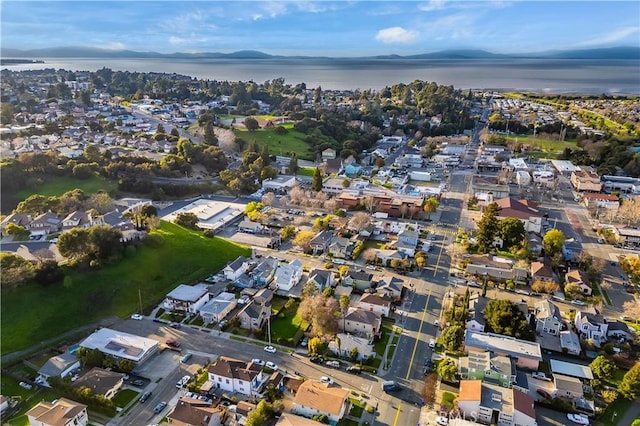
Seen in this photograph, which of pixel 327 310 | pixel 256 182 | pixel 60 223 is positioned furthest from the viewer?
pixel 256 182

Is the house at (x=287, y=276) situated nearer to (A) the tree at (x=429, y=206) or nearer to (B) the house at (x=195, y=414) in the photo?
(B) the house at (x=195, y=414)

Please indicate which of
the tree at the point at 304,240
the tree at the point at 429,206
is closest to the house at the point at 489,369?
the tree at the point at 304,240

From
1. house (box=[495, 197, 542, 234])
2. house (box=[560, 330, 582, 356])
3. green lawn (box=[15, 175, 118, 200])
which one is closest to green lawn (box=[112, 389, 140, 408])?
house (box=[560, 330, 582, 356])

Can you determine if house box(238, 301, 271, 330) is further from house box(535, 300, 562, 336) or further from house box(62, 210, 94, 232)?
house box(62, 210, 94, 232)

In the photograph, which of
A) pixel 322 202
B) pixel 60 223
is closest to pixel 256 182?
pixel 322 202

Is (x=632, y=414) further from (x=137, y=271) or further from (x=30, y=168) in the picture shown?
(x=30, y=168)

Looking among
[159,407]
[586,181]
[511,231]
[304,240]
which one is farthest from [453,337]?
[586,181]

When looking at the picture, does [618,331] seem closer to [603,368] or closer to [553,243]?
[603,368]
